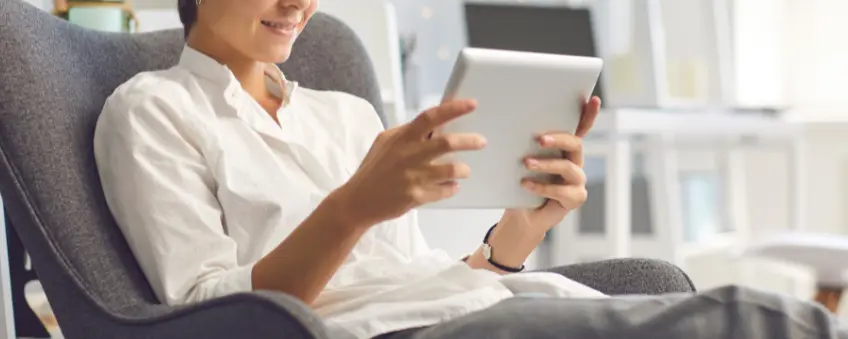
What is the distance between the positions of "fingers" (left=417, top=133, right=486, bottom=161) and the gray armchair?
218 millimetres

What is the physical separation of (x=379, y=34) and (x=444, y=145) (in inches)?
53.8

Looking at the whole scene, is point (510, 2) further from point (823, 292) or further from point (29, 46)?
point (29, 46)

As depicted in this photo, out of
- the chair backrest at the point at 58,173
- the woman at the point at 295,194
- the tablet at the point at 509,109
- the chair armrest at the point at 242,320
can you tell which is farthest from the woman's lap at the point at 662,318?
the chair backrest at the point at 58,173

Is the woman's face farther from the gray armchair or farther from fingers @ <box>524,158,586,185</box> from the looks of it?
fingers @ <box>524,158,586,185</box>

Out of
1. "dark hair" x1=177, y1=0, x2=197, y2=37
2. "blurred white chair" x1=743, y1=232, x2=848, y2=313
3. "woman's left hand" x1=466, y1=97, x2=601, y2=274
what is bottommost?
"blurred white chair" x1=743, y1=232, x2=848, y2=313

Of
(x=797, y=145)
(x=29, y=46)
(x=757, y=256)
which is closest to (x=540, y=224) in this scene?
(x=29, y=46)

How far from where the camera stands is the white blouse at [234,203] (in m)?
0.93

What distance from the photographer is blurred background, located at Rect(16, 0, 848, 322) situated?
8.38 feet

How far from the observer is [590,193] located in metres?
3.20

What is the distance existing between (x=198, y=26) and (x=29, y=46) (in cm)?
19

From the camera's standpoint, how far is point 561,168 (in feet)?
3.28

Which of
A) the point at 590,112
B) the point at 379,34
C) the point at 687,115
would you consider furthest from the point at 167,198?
the point at 687,115

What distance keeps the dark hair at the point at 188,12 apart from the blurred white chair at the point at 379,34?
95 centimetres

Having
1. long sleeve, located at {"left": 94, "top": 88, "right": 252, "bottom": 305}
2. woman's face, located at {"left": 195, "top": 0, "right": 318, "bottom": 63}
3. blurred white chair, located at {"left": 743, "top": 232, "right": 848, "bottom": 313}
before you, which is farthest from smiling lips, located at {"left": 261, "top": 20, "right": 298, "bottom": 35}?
blurred white chair, located at {"left": 743, "top": 232, "right": 848, "bottom": 313}
